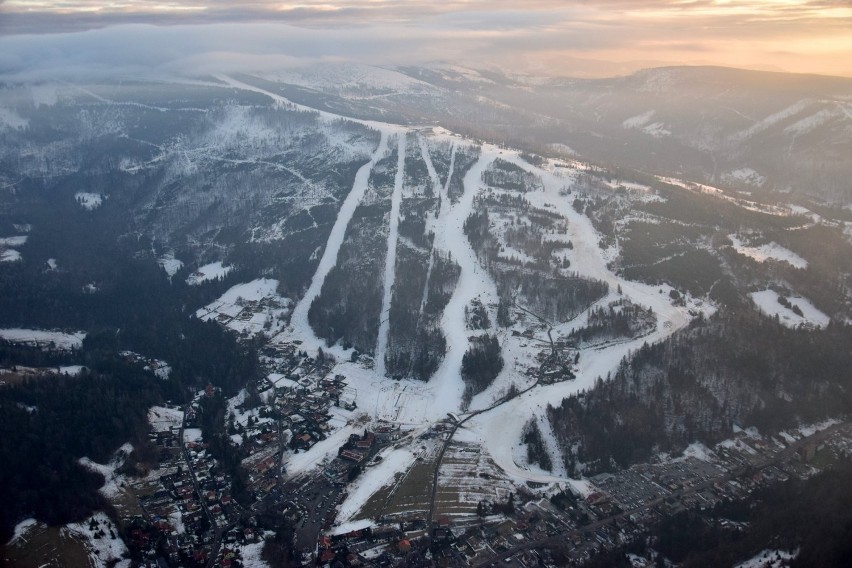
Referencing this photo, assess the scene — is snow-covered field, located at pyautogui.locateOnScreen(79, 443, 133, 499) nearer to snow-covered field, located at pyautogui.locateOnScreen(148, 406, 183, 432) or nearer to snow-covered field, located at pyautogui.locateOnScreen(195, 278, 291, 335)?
snow-covered field, located at pyautogui.locateOnScreen(148, 406, 183, 432)

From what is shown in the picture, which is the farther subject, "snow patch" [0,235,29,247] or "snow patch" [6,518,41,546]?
"snow patch" [0,235,29,247]

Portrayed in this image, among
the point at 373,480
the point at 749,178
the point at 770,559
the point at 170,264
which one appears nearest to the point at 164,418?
the point at 373,480

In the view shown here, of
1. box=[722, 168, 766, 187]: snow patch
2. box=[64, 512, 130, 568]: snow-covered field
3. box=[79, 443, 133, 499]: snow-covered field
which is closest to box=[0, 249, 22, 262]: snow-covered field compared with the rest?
box=[79, 443, 133, 499]: snow-covered field

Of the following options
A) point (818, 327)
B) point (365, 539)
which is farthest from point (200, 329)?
point (818, 327)

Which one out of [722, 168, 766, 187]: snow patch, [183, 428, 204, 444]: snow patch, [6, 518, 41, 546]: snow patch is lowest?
[183, 428, 204, 444]: snow patch

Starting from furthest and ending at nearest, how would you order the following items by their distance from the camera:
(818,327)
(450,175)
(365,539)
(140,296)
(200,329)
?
(450,175)
(140,296)
(200,329)
(818,327)
(365,539)

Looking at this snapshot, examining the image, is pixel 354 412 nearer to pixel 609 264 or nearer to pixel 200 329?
pixel 200 329
